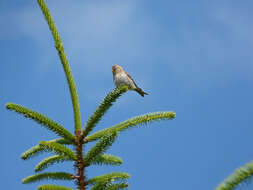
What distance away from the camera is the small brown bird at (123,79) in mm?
7952

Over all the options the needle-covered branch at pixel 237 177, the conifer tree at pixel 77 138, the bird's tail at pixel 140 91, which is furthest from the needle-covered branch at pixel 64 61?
the bird's tail at pixel 140 91

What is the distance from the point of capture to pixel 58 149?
3.54 m

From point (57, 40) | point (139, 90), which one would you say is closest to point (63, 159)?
point (57, 40)

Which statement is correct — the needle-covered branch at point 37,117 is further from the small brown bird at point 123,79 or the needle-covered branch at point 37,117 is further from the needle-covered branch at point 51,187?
the small brown bird at point 123,79

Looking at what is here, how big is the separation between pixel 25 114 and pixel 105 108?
36.1 inches

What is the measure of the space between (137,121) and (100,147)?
59 centimetres

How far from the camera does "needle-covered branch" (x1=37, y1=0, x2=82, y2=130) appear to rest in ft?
12.7

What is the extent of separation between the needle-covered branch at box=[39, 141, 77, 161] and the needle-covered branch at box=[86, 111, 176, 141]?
0.34 meters

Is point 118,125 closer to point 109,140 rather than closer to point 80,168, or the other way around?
point 109,140

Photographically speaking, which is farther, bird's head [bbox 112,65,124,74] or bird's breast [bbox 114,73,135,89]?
bird's head [bbox 112,65,124,74]

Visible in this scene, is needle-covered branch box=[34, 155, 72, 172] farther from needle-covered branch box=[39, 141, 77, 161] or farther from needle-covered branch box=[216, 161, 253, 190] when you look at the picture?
needle-covered branch box=[216, 161, 253, 190]

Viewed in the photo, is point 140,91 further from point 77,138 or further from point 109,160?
point 77,138

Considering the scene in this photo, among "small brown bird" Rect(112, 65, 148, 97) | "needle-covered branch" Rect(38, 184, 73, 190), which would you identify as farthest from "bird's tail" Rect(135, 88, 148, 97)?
"needle-covered branch" Rect(38, 184, 73, 190)

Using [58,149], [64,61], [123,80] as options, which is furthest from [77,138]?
[123,80]
